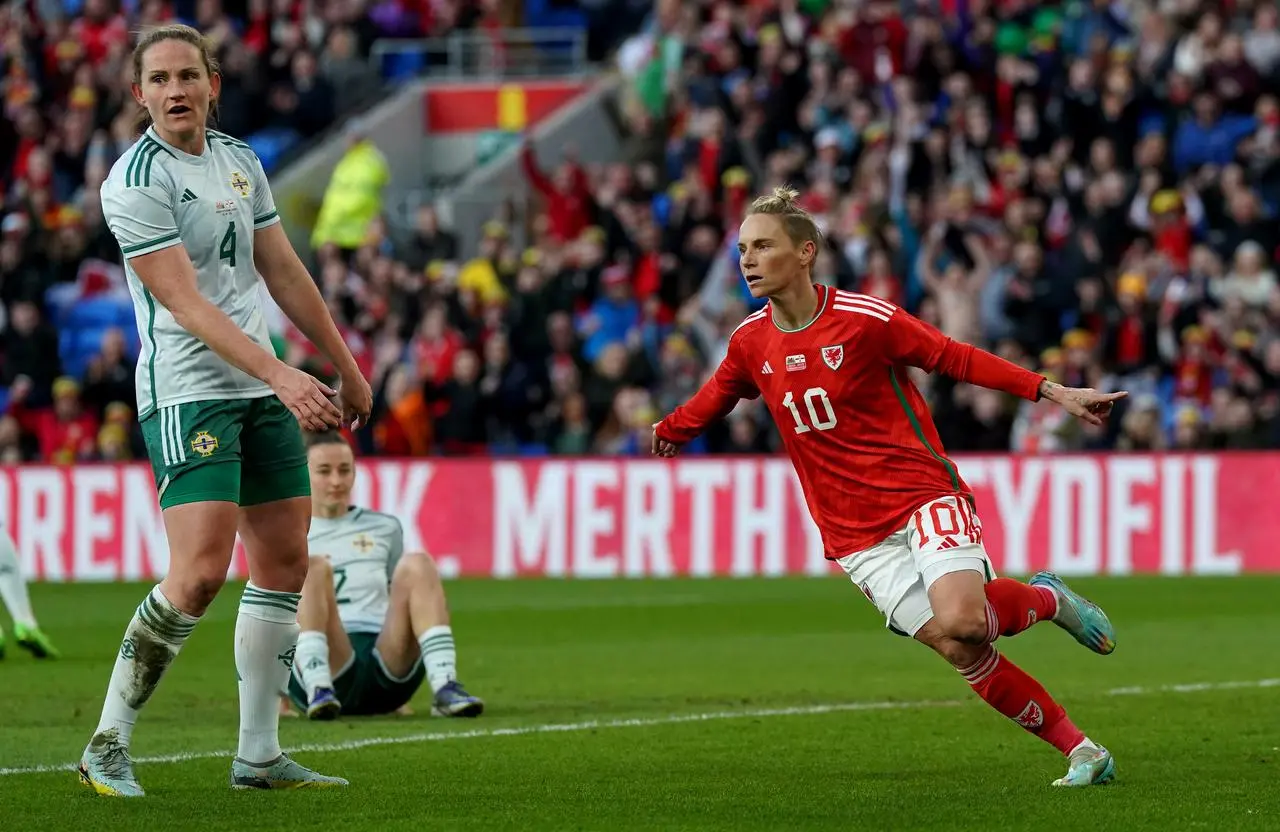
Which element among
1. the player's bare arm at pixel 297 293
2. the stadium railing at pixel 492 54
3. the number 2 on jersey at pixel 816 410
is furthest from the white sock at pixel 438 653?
the stadium railing at pixel 492 54

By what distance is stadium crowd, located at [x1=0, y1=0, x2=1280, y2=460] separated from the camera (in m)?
20.4

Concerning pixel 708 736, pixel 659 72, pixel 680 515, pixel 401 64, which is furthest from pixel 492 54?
pixel 708 736

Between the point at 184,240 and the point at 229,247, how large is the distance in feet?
0.54

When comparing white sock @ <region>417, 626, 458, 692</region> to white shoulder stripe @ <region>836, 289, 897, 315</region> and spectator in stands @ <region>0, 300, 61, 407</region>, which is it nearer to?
white shoulder stripe @ <region>836, 289, 897, 315</region>

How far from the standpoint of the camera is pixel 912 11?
79.5 feet

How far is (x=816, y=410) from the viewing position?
7730mm

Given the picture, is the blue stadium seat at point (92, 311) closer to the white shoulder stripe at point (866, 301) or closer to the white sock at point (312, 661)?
the white sock at point (312, 661)

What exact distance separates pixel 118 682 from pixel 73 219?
17.6m

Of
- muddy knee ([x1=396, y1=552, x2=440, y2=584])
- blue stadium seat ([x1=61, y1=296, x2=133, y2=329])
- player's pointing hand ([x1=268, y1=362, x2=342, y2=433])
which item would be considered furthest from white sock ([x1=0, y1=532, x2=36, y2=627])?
blue stadium seat ([x1=61, y1=296, x2=133, y2=329])

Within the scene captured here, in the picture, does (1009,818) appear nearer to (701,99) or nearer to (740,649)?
(740,649)

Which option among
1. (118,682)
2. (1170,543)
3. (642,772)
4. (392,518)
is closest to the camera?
(118,682)

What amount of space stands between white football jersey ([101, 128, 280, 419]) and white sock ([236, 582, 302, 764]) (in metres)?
0.70

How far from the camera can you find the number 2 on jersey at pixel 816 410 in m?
7.71

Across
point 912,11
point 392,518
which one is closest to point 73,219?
point 912,11
